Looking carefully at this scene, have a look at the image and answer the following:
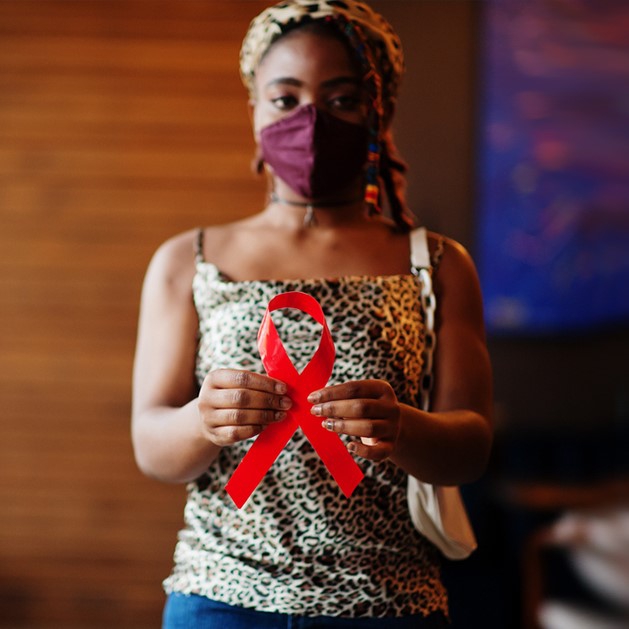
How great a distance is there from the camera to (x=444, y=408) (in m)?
1.31

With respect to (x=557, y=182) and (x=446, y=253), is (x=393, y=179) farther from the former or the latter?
(x=557, y=182)

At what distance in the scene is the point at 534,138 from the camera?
4.26m

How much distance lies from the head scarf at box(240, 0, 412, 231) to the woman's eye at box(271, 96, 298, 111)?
0.09m

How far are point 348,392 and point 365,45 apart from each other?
0.59m

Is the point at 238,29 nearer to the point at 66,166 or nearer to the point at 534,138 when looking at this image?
the point at 66,166

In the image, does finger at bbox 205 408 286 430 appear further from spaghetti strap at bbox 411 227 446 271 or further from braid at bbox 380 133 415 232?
braid at bbox 380 133 415 232

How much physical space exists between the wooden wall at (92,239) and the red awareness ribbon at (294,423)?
2479 millimetres

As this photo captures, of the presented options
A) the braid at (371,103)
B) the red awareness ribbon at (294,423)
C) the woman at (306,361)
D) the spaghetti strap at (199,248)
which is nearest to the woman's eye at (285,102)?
the woman at (306,361)

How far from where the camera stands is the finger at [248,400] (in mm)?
1083

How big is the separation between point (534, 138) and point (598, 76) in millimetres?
437

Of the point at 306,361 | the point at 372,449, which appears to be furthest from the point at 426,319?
the point at 372,449

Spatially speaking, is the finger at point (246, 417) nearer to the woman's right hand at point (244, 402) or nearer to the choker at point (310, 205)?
the woman's right hand at point (244, 402)

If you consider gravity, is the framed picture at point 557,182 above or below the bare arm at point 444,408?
above

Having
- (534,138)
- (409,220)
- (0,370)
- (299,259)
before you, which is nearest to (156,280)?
(299,259)
